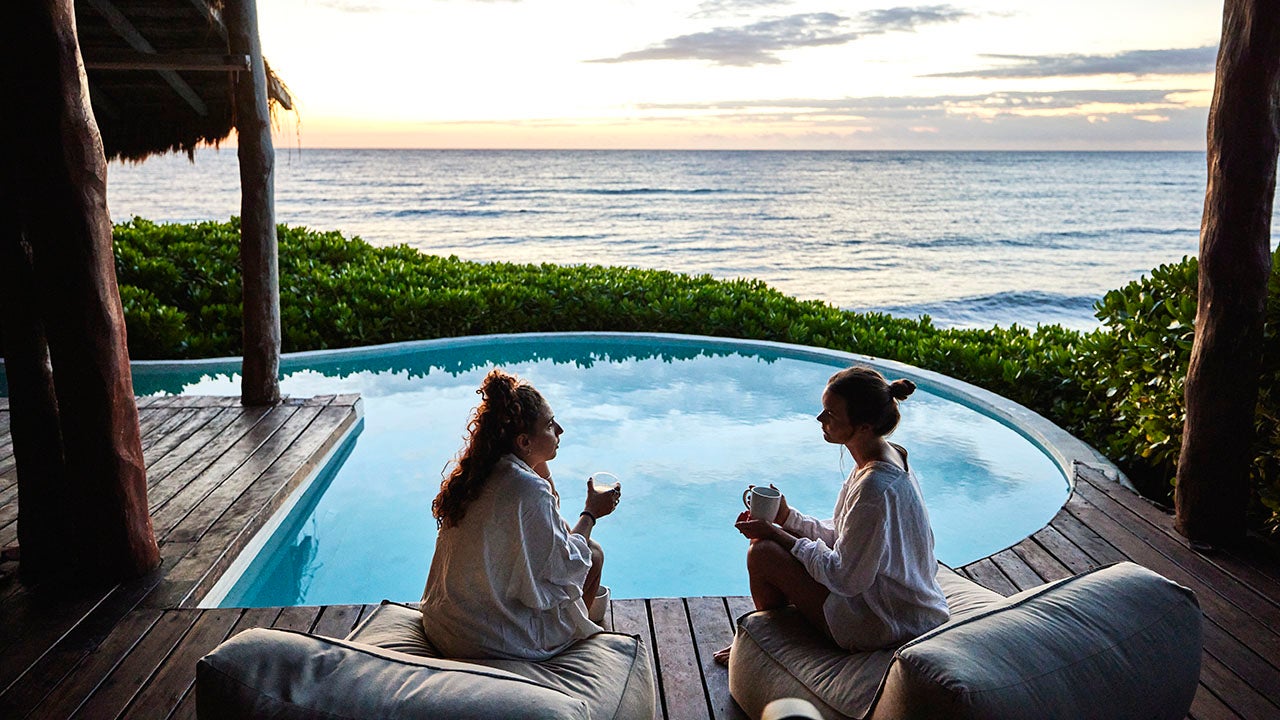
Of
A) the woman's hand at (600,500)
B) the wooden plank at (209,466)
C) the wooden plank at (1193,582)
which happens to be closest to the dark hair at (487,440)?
the woman's hand at (600,500)

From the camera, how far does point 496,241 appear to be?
27609mm

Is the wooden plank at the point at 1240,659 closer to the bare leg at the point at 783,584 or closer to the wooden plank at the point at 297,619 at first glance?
the bare leg at the point at 783,584

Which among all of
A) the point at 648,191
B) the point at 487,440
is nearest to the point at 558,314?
the point at 487,440

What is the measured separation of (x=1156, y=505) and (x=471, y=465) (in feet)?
11.6

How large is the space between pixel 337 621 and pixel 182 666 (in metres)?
0.50

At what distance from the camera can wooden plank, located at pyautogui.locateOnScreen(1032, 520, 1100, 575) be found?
3.59m

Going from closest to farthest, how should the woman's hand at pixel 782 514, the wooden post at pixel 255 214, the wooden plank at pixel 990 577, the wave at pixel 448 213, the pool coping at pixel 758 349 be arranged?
the woman's hand at pixel 782 514
the wooden plank at pixel 990 577
the pool coping at pixel 758 349
the wooden post at pixel 255 214
the wave at pixel 448 213

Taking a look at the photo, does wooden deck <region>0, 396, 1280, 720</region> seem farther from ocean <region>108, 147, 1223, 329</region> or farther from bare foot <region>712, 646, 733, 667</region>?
ocean <region>108, 147, 1223, 329</region>

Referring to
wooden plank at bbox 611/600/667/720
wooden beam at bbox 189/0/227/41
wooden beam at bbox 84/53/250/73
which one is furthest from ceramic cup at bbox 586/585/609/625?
wooden beam at bbox 189/0/227/41

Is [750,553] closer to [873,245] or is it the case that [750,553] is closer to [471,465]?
[471,465]

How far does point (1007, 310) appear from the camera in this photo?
17516 millimetres

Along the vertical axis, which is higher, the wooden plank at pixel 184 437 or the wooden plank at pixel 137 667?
the wooden plank at pixel 184 437

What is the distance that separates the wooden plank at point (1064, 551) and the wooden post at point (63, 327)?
3.69 m

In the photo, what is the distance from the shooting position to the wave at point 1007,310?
16.5m
